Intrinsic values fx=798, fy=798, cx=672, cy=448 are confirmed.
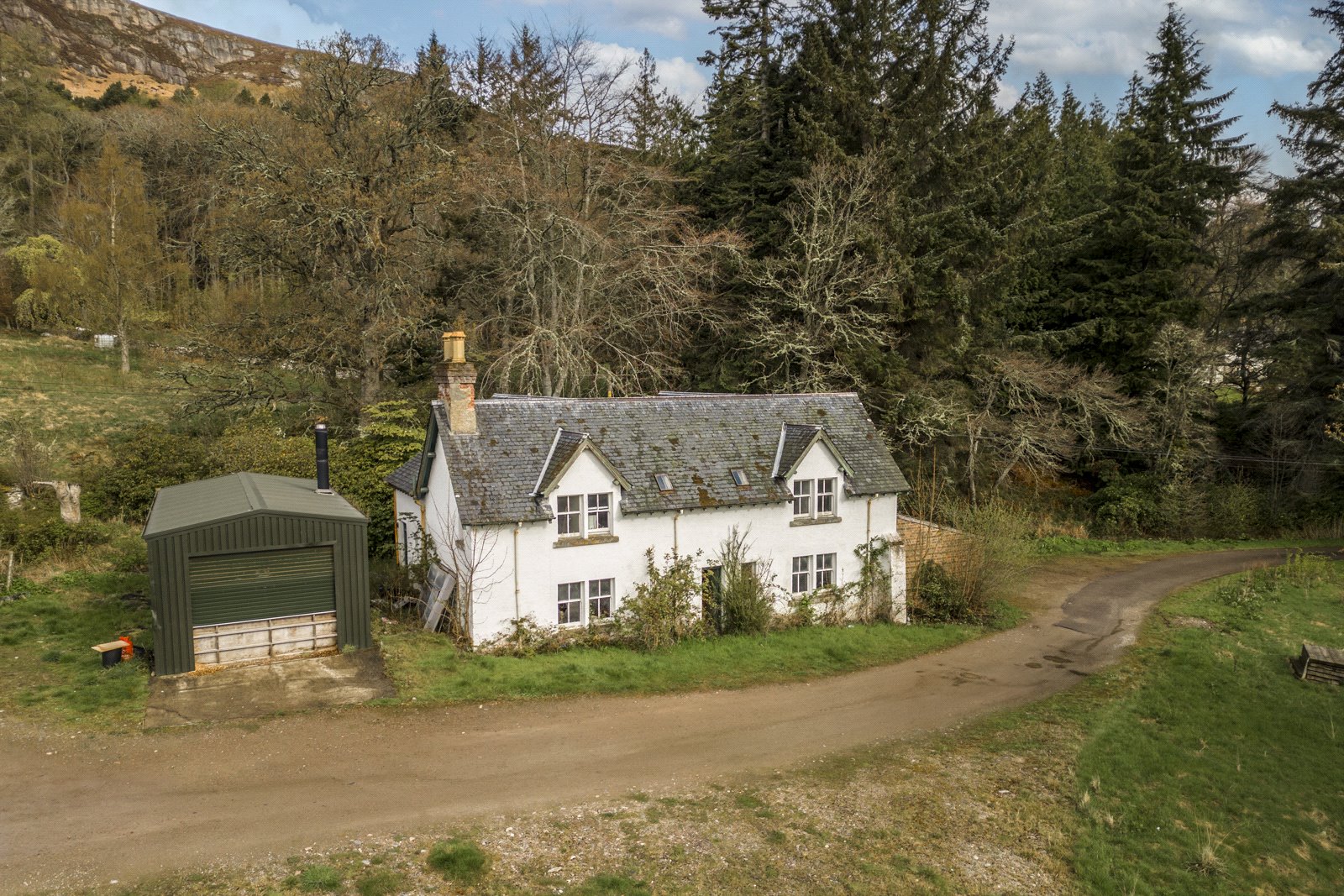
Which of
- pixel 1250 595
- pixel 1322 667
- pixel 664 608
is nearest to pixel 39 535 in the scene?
pixel 664 608

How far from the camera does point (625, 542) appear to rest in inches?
798

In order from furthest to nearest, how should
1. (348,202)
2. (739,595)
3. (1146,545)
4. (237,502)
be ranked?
(1146,545) → (348,202) → (739,595) → (237,502)

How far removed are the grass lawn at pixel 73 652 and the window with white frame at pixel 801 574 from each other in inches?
608

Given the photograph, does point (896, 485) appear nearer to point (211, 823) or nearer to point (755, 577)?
point (755, 577)

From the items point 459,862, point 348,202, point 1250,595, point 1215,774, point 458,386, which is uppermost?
point 348,202

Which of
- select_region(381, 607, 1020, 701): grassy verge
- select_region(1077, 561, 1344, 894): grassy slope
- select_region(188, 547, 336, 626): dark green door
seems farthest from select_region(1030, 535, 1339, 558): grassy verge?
select_region(188, 547, 336, 626): dark green door

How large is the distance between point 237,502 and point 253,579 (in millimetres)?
1894

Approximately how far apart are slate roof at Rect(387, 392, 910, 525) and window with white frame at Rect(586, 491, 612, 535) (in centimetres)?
46

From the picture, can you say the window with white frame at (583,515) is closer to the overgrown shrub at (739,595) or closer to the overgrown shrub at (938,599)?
the overgrown shrub at (739,595)

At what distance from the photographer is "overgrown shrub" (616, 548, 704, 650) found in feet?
65.2

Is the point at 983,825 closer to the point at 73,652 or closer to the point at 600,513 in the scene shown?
the point at 600,513

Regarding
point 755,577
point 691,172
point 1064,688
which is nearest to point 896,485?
point 755,577

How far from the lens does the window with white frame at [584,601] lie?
19.7m

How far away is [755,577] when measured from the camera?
21484 millimetres
